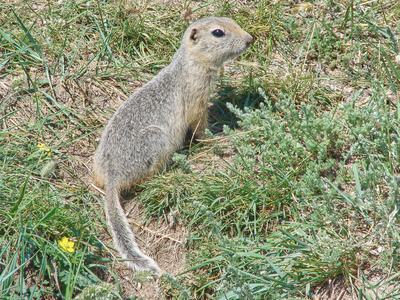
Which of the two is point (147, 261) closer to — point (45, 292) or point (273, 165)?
point (45, 292)

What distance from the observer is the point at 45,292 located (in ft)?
13.1

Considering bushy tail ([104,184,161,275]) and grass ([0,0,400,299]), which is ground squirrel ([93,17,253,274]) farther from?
grass ([0,0,400,299])

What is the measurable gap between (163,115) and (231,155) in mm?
978

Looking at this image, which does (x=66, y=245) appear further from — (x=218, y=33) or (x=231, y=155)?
(x=218, y=33)

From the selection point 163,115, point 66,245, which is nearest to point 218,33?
point 163,115

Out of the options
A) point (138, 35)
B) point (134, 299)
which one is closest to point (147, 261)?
point (134, 299)

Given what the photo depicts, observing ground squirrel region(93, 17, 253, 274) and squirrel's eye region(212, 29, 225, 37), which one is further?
squirrel's eye region(212, 29, 225, 37)

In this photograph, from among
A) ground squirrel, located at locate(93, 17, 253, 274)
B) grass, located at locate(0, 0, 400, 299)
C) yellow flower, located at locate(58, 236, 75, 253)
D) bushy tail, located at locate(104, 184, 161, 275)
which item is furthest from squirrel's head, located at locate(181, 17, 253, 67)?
yellow flower, located at locate(58, 236, 75, 253)

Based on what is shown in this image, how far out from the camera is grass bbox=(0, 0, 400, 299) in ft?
12.6

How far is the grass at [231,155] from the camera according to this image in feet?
12.6

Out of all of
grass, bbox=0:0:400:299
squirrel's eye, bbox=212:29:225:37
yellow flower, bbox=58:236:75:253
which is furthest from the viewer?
squirrel's eye, bbox=212:29:225:37

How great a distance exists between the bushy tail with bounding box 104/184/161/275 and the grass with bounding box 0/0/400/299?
0.16m

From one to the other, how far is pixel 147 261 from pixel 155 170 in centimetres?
126

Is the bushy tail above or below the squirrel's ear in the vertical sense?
below
